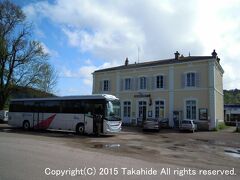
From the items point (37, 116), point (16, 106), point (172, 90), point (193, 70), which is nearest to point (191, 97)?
point (172, 90)

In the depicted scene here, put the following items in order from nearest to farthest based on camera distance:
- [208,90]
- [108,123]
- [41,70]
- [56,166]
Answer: [56,166] < [108,123] < [208,90] < [41,70]

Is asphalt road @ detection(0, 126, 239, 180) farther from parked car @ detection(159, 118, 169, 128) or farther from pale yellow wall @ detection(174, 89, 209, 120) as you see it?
parked car @ detection(159, 118, 169, 128)

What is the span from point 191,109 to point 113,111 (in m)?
15.1

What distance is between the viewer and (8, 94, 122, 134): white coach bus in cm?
2039

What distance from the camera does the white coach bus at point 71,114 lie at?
803 inches

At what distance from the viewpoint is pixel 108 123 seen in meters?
20.1

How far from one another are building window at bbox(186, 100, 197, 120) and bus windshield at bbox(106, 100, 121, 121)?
46.4 ft

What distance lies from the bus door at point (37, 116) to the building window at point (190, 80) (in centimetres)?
1827

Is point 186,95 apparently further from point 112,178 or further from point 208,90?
point 112,178

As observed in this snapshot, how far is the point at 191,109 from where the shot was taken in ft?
107

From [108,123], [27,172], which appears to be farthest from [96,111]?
[27,172]

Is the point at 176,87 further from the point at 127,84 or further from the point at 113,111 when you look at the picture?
the point at 113,111

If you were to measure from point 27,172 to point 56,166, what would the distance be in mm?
1141

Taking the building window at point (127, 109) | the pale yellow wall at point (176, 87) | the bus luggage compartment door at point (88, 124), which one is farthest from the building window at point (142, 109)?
the bus luggage compartment door at point (88, 124)
